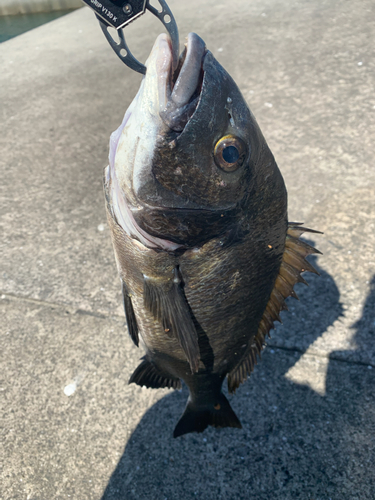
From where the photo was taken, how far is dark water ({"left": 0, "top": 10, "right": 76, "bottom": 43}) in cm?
870

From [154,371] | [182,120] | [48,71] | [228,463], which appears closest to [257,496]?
[228,463]

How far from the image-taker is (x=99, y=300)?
283 centimetres

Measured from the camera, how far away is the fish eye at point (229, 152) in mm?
1292

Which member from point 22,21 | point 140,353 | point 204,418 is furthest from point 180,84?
point 22,21

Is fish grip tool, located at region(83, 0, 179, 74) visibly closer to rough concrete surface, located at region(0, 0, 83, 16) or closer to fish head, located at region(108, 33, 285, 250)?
fish head, located at region(108, 33, 285, 250)

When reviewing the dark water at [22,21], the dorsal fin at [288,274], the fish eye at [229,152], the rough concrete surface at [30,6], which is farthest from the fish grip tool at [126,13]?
the rough concrete surface at [30,6]

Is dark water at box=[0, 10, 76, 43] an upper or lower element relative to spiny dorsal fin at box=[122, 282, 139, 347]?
upper

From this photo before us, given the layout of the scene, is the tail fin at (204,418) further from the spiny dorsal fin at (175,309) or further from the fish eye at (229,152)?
the fish eye at (229,152)

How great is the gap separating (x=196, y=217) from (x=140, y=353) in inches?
57.4

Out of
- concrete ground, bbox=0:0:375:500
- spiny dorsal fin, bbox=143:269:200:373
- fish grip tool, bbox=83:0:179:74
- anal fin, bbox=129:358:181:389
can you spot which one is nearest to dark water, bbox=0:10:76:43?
concrete ground, bbox=0:0:375:500

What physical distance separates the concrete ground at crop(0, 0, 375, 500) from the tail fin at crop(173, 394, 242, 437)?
0.50 ft

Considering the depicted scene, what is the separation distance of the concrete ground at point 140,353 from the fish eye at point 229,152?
1522 millimetres

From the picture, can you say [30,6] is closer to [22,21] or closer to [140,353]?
[22,21]

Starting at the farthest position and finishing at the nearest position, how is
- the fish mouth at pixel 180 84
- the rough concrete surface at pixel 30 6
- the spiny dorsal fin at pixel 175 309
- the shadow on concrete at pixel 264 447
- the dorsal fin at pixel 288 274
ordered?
the rough concrete surface at pixel 30 6, the shadow on concrete at pixel 264 447, the dorsal fin at pixel 288 274, the spiny dorsal fin at pixel 175 309, the fish mouth at pixel 180 84
